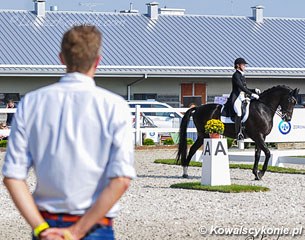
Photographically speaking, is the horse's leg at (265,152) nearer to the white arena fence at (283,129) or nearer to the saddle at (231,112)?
the saddle at (231,112)

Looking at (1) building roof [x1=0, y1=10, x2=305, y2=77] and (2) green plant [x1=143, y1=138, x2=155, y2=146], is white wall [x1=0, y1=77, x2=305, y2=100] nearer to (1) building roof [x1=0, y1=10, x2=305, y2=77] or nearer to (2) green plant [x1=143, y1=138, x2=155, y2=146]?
(1) building roof [x1=0, y1=10, x2=305, y2=77]

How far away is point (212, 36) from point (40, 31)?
921 centimetres

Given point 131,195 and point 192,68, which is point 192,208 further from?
point 192,68

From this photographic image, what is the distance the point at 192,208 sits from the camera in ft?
45.3

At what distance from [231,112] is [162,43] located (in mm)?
26788

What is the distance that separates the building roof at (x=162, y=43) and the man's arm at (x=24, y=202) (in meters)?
34.5

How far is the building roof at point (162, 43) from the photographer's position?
138ft

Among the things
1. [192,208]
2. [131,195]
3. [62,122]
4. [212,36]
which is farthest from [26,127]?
[212,36]

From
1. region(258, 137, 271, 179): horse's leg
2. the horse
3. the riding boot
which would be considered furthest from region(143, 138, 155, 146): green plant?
region(258, 137, 271, 179): horse's leg

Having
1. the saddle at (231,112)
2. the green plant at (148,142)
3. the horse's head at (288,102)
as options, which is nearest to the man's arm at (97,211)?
the saddle at (231,112)

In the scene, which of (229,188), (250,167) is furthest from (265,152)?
(229,188)

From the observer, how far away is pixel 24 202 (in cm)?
488

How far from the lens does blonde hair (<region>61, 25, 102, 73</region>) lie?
491cm

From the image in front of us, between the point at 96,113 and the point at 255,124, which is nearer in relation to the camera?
the point at 96,113
